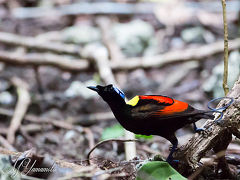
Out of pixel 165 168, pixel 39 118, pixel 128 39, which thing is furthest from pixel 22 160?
pixel 128 39

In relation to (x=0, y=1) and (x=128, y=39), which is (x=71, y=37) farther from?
(x=0, y=1)

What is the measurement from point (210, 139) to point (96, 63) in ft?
14.1

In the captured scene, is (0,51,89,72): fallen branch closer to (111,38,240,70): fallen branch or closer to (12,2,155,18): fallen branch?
(111,38,240,70): fallen branch

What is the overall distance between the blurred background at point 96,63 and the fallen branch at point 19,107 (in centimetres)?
2

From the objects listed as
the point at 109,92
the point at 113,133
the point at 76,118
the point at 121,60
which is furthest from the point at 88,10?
the point at 109,92

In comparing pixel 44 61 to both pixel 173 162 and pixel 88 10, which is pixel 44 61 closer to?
pixel 88 10

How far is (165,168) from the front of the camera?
2.72 metres

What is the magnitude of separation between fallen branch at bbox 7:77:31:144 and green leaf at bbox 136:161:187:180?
3278 millimetres

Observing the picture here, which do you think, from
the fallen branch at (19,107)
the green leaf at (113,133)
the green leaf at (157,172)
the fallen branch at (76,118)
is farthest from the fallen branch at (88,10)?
the green leaf at (157,172)

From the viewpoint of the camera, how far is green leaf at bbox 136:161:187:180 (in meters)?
2.68

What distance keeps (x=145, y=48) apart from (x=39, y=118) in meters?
3.16

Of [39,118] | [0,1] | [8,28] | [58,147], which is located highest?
[0,1]

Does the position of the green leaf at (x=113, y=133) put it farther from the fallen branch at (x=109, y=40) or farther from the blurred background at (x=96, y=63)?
the fallen branch at (x=109, y=40)

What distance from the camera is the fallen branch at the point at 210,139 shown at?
2.84 m
